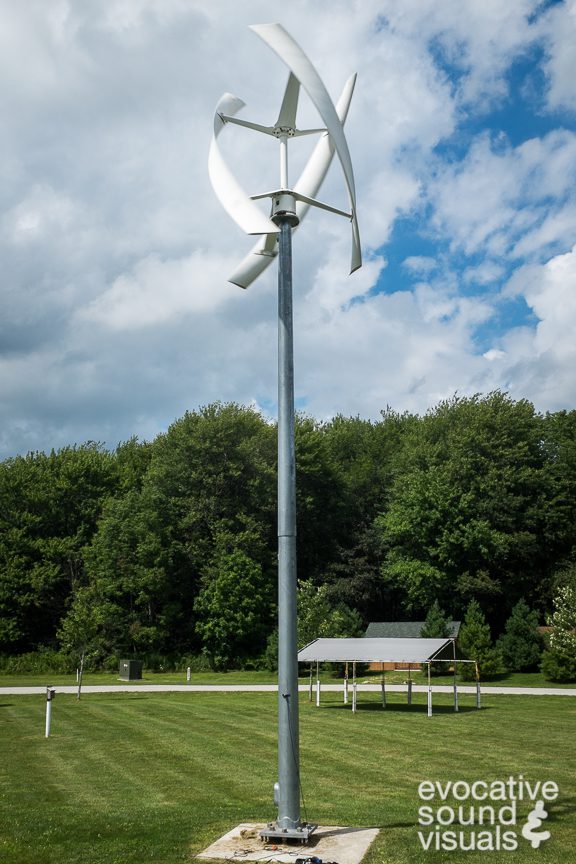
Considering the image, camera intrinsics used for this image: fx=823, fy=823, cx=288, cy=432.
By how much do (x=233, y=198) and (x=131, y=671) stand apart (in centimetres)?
3699

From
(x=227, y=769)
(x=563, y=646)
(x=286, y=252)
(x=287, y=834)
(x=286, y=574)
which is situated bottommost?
(x=227, y=769)

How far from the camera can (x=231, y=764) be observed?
17.3 meters

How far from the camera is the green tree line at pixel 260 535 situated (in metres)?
53.5

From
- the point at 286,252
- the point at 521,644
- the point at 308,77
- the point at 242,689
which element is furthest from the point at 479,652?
the point at 308,77

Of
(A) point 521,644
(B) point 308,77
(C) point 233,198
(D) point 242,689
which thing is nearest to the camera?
(B) point 308,77

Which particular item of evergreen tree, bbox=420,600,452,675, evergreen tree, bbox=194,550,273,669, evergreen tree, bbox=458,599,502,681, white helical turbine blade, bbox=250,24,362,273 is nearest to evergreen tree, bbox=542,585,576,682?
evergreen tree, bbox=458,599,502,681

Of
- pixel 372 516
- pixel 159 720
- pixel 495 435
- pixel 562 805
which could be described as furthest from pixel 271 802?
pixel 372 516

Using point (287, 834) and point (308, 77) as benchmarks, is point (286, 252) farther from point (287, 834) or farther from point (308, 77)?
point (287, 834)

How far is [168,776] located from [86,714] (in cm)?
1277

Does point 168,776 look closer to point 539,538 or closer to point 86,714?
point 86,714

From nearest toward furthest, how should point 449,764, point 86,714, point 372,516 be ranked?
point 449,764 → point 86,714 → point 372,516

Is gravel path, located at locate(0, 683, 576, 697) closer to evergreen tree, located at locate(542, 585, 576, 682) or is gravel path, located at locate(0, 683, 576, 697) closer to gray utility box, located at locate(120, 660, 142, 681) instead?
evergreen tree, located at locate(542, 585, 576, 682)

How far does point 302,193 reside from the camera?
38.5ft

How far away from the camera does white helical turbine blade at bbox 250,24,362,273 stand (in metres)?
10.2
